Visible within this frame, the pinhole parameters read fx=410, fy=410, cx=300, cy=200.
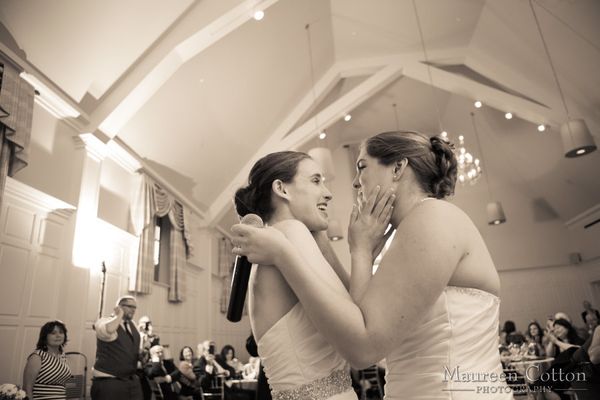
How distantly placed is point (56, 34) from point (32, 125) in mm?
970

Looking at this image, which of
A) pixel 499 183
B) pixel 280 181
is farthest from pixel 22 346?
pixel 499 183

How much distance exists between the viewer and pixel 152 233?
675 centimetres

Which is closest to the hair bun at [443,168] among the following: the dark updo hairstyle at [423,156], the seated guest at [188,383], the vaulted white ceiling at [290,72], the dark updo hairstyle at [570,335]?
the dark updo hairstyle at [423,156]

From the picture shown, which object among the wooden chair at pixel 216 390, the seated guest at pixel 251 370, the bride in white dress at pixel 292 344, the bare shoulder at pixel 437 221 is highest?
the bare shoulder at pixel 437 221

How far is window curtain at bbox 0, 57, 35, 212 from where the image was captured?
3.66 metres

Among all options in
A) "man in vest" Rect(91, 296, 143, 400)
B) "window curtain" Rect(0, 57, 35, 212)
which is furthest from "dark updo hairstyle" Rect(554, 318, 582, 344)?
"window curtain" Rect(0, 57, 35, 212)

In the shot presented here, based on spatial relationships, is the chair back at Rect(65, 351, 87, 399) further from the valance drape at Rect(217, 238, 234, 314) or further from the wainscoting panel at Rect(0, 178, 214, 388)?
the valance drape at Rect(217, 238, 234, 314)

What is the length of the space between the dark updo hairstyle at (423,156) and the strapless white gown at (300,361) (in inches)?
17.7

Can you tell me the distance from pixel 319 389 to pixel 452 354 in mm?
308

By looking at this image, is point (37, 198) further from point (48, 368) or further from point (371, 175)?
point (371, 175)

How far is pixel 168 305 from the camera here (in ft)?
24.1

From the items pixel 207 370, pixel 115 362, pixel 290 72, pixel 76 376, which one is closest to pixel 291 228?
pixel 115 362

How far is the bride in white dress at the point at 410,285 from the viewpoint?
0.78 meters

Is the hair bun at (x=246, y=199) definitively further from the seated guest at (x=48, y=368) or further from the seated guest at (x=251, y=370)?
the seated guest at (x=251, y=370)
